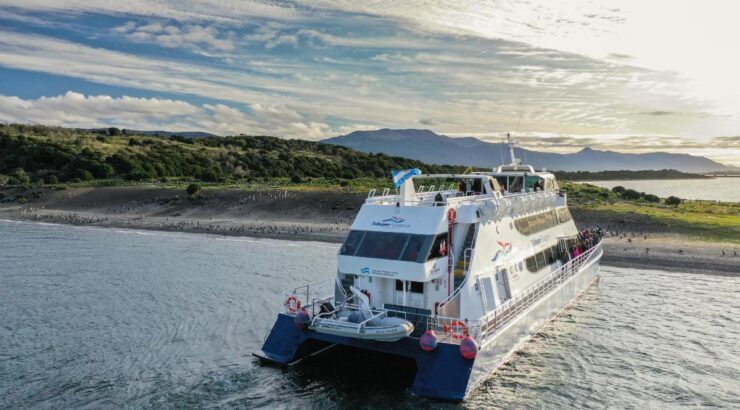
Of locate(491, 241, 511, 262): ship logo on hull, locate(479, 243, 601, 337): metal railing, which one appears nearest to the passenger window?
locate(479, 243, 601, 337): metal railing

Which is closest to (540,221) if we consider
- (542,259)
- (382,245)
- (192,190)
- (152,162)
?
(542,259)

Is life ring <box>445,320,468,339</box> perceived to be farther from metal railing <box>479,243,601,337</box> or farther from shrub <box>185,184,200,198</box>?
shrub <box>185,184,200,198</box>

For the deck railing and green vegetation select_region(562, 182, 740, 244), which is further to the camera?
green vegetation select_region(562, 182, 740, 244)

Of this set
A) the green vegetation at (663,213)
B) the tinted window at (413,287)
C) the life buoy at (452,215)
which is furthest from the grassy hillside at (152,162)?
the tinted window at (413,287)

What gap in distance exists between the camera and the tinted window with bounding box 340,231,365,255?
1702cm

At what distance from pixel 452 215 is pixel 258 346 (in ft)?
26.7

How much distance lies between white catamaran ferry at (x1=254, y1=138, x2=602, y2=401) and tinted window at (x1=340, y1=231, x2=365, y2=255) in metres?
0.03

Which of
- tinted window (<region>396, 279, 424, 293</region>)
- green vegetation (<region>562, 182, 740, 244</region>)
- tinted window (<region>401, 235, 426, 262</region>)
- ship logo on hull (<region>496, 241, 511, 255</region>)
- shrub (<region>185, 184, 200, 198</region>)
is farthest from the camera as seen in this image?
shrub (<region>185, 184, 200, 198</region>)

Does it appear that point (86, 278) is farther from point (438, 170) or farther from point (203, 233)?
point (438, 170)

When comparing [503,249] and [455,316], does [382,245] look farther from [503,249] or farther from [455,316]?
[503,249]

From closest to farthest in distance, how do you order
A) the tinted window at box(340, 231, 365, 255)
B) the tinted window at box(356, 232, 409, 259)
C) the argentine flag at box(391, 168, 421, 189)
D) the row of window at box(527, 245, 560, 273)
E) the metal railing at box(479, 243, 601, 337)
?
the tinted window at box(356, 232, 409, 259) < the metal railing at box(479, 243, 601, 337) < the tinted window at box(340, 231, 365, 255) < the argentine flag at box(391, 168, 421, 189) < the row of window at box(527, 245, 560, 273)

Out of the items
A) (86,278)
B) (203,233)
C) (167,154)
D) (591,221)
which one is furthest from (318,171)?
(86,278)

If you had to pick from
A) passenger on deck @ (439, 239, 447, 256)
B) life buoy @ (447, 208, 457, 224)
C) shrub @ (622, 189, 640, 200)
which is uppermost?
shrub @ (622, 189, 640, 200)

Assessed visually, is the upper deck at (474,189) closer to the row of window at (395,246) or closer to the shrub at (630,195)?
the row of window at (395,246)
